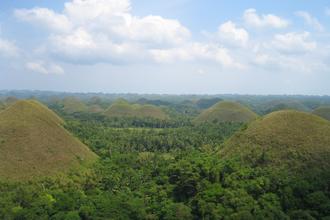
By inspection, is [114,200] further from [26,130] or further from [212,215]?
[26,130]

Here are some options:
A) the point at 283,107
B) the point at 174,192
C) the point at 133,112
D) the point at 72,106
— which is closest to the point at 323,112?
the point at 283,107

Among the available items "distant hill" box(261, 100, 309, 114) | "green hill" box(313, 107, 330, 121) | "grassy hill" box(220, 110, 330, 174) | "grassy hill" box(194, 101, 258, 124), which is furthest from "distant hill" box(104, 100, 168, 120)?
"grassy hill" box(220, 110, 330, 174)

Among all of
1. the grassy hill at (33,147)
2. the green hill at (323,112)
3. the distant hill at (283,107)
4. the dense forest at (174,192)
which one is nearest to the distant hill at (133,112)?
the distant hill at (283,107)

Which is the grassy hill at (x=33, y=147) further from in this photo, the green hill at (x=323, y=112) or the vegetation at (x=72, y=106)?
the vegetation at (x=72, y=106)

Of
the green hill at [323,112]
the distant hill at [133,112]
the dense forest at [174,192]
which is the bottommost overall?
the dense forest at [174,192]

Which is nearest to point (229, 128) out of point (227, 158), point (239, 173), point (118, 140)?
point (118, 140)

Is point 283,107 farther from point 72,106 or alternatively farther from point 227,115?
point 72,106

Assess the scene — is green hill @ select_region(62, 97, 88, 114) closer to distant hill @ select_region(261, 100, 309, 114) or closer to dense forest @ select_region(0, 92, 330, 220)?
distant hill @ select_region(261, 100, 309, 114)
